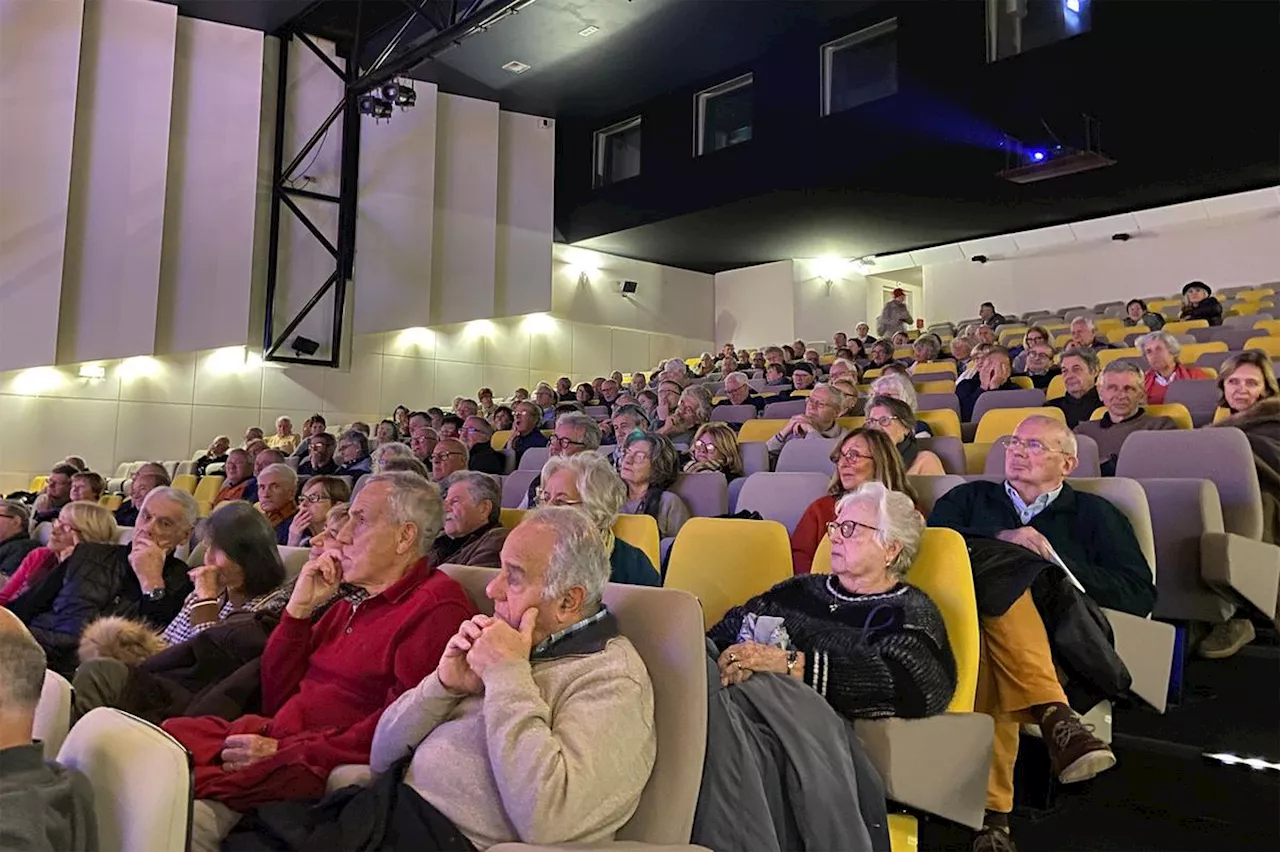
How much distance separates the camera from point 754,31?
872 cm

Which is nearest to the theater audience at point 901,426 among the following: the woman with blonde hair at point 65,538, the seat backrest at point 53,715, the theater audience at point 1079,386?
the theater audience at point 1079,386

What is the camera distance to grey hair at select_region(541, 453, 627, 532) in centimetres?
221

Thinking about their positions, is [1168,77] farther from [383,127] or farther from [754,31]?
[383,127]

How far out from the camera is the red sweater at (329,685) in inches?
55.7

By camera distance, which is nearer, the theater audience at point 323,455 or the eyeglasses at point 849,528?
the eyeglasses at point 849,528

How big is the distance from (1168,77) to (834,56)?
113 inches

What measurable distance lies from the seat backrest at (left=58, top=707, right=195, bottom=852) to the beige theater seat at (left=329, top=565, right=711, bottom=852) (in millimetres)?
357

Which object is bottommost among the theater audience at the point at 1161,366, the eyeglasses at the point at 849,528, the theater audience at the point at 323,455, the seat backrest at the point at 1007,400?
the eyeglasses at the point at 849,528

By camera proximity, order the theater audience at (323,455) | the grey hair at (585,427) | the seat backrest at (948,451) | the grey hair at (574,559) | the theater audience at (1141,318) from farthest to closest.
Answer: the theater audience at (1141,318) < the theater audience at (323,455) < the grey hair at (585,427) < the seat backrest at (948,451) < the grey hair at (574,559)

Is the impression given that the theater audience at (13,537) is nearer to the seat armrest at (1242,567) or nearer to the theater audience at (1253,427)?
the seat armrest at (1242,567)

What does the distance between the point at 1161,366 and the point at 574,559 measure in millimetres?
3531

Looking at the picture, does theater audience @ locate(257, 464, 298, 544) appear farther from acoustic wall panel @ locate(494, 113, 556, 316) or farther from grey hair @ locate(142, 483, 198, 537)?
acoustic wall panel @ locate(494, 113, 556, 316)

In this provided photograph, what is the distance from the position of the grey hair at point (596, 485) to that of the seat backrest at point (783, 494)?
0.66 m

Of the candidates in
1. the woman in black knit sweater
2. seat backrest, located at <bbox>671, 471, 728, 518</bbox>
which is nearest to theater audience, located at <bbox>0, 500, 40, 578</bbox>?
seat backrest, located at <bbox>671, 471, 728, 518</bbox>
